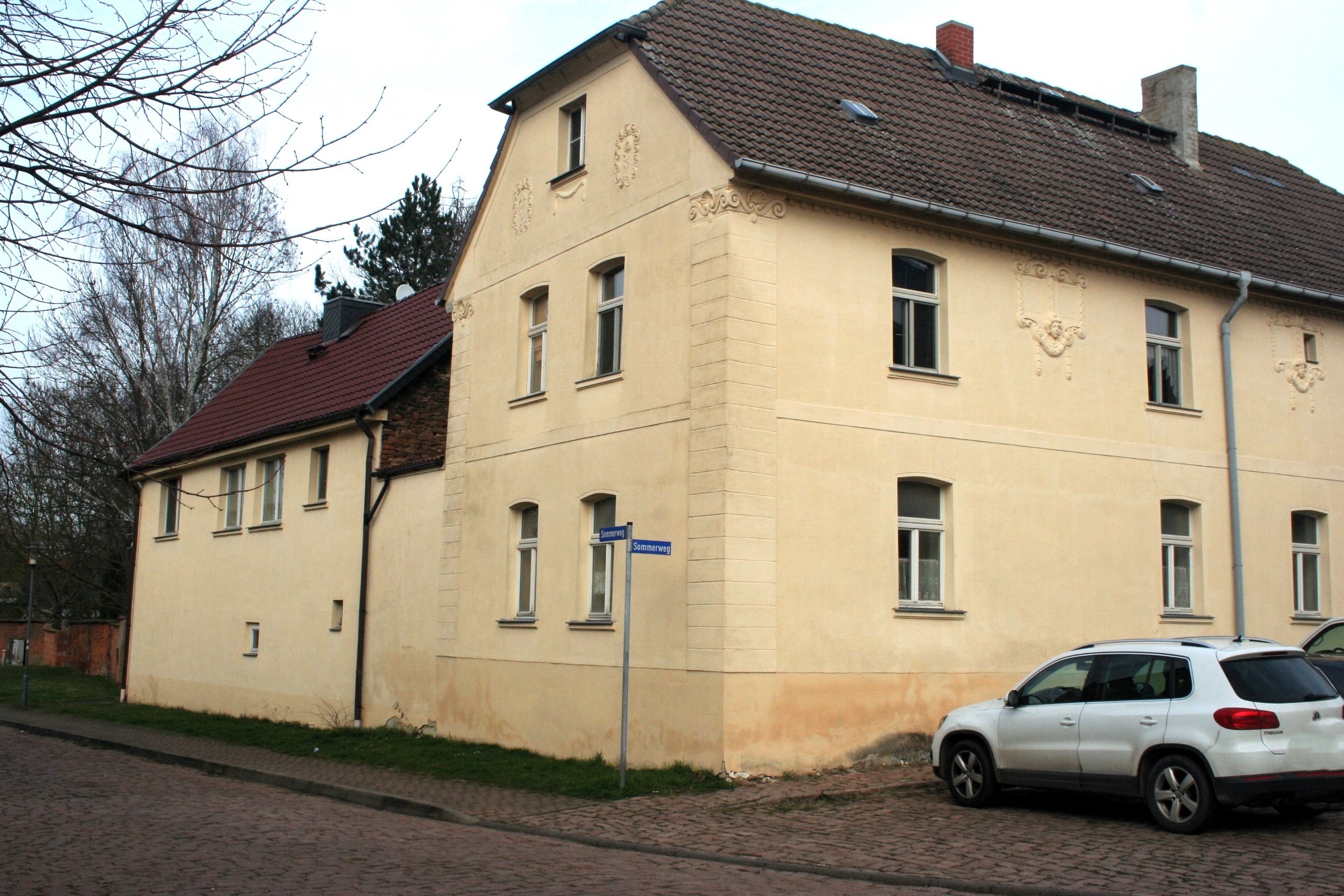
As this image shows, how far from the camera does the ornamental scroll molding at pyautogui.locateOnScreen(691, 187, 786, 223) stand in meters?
15.5

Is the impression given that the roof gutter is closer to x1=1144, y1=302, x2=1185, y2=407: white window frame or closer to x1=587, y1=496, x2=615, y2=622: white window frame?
x1=1144, y1=302, x2=1185, y2=407: white window frame

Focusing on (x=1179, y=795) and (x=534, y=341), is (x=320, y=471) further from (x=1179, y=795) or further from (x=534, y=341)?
(x=1179, y=795)

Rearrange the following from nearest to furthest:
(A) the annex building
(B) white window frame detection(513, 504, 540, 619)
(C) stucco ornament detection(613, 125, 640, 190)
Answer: (A) the annex building < (C) stucco ornament detection(613, 125, 640, 190) < (B) white window frame detection(513, 504, 540, 619)

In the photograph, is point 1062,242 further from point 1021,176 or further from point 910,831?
point 910,831

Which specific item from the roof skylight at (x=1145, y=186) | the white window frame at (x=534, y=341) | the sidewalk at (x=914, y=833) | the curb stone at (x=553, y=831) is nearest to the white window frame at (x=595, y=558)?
the white window frame at (x=534, y=341)

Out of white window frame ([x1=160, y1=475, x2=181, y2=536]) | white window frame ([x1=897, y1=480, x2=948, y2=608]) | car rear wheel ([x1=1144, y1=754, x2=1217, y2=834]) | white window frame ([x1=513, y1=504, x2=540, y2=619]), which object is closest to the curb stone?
car rear wheel ([x1=1144, y1=754, x2=1217, y2=834])

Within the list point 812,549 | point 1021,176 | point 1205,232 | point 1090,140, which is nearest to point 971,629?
point 812,549

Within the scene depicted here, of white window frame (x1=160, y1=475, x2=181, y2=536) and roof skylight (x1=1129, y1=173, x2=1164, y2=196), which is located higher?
roof skylight (x1=1129, y1=173, x2=1164, y2=196)

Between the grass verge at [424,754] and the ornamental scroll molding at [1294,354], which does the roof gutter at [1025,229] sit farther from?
the grass verge at [424,754]

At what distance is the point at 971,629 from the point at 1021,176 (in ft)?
21.9

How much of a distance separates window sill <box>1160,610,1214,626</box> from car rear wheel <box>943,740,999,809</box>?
22.2 feet

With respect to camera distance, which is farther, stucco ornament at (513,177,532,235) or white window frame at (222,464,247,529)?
white window frame at (222,464,247,529)

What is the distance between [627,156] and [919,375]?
483 cm

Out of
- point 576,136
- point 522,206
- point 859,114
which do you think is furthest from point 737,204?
point 522,206
